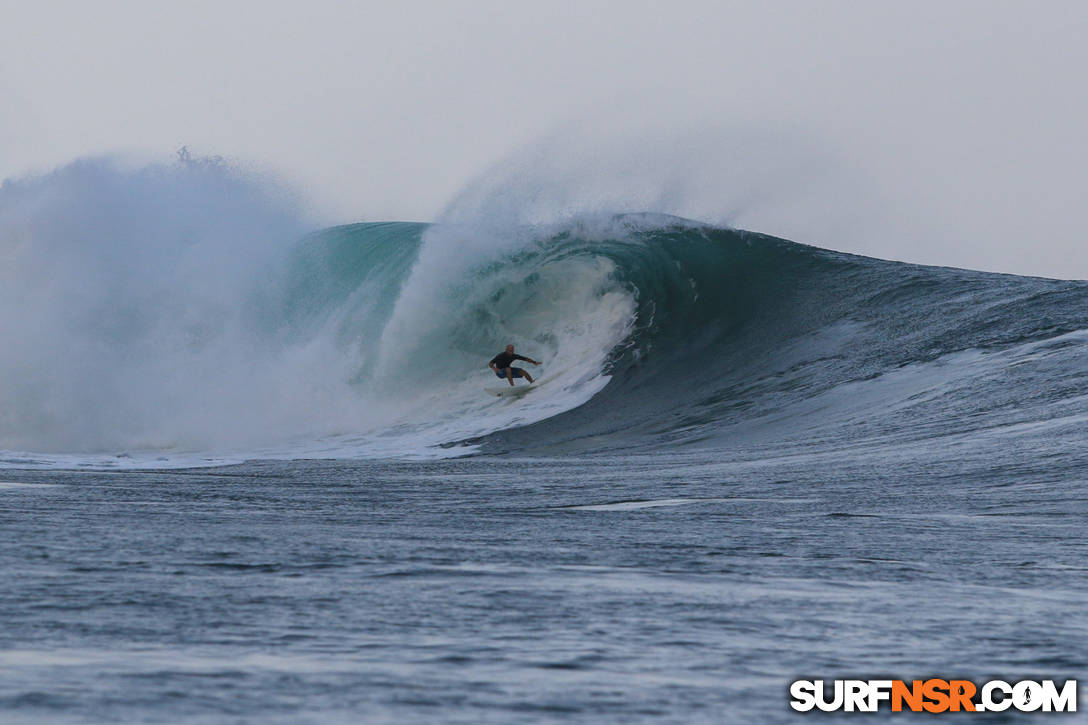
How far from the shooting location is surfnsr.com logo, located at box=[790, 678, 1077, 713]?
1707 millimetres

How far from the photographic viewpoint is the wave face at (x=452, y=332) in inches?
521

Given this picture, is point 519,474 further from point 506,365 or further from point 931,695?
point 506,365

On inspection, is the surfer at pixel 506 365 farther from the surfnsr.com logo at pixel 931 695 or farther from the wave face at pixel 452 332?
the surfnsr.com logo at pixel 931 695

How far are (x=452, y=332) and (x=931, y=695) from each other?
61.1ft

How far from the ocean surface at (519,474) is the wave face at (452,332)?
0.24 ft

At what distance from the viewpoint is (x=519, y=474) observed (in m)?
7.40

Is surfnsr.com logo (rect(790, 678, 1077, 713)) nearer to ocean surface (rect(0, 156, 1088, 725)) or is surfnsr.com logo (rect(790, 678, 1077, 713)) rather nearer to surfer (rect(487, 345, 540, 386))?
ocean surface (rect(0, 156, 1088, 725))

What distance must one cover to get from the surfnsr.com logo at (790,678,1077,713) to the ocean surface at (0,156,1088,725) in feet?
0.18

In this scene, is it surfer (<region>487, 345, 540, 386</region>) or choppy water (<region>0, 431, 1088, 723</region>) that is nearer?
choppy water (<region>0, 431, 1088, 723</region>)

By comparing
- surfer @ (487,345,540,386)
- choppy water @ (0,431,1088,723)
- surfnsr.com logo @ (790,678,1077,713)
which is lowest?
surfnsr.com logo @ (790,678,1077,713)

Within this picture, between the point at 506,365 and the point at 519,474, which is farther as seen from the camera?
the point at 506,365

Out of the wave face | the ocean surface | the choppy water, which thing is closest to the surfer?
the wave face

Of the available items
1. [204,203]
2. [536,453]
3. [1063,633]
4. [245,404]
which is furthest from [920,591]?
[204,203]

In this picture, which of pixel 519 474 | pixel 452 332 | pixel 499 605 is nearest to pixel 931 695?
pixel 499 605
